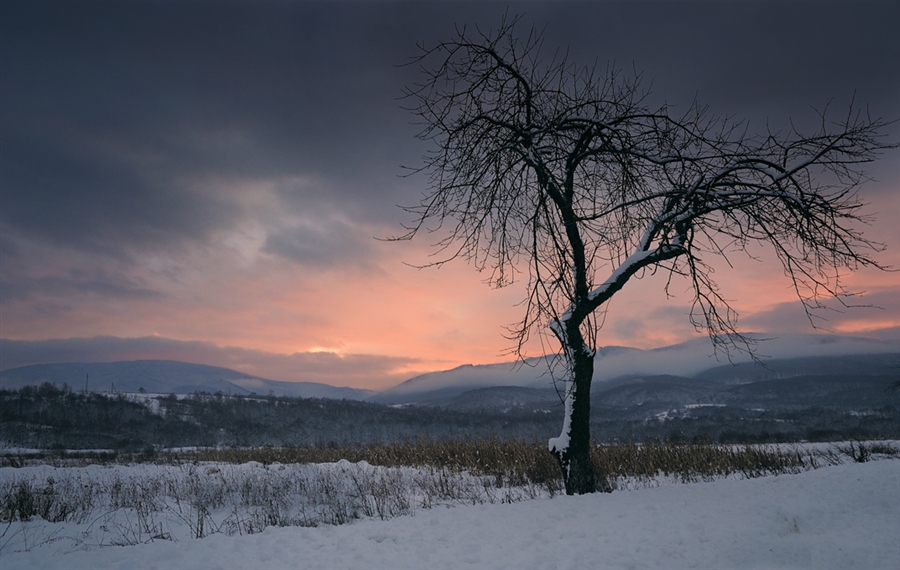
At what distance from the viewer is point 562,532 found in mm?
4352

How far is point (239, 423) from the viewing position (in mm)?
120062

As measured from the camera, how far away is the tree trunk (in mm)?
6684

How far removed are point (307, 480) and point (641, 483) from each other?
8.46m

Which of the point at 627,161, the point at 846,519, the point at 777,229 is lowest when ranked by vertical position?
the point at 846,519

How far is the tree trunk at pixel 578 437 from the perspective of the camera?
668cm

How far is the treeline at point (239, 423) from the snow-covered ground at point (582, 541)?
72.9 meters

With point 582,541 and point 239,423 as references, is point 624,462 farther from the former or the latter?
point 239,423

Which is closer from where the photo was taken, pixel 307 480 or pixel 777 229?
pixel 777 229

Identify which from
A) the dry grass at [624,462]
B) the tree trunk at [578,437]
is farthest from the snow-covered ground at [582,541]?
the dry grass at [624,462]

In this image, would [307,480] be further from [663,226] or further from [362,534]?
[663,226]

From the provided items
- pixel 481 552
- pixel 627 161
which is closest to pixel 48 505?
pixel 481 552

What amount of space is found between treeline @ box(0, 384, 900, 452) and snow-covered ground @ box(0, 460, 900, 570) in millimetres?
72882

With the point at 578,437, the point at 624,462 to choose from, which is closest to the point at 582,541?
the point at 578,437

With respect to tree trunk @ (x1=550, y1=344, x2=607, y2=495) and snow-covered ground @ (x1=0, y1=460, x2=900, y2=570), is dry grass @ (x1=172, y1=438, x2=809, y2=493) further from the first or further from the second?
snow-covered ground @ (x1=0, y1=460, x2=900, y2=570)
